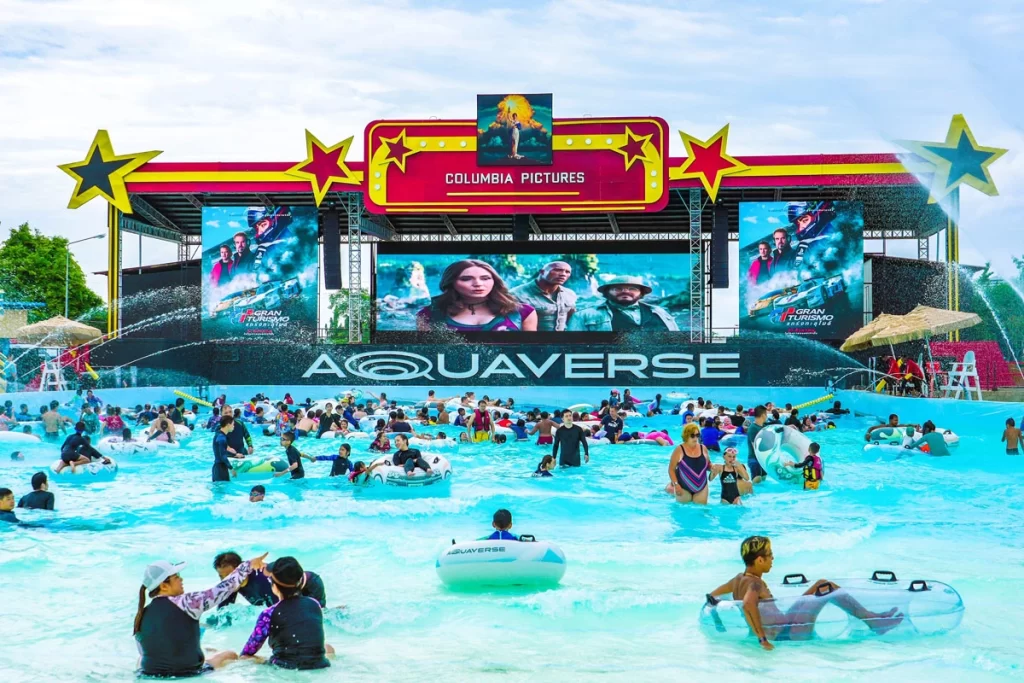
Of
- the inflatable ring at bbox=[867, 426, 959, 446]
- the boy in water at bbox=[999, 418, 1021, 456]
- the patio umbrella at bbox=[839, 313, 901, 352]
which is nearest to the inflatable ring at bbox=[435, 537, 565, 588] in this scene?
the boy in water at bbox=[999, 418, 1021, 456]

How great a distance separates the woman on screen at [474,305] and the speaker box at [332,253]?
131 inches

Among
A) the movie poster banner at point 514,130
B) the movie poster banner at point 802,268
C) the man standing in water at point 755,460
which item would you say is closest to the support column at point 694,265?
the movie poster banner at point 802,268

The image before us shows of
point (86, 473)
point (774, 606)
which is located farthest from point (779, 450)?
point (86, 473)

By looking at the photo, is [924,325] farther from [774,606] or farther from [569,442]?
[774,606]

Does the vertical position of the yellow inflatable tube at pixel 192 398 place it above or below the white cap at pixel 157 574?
above

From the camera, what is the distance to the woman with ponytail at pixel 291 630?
7113mm

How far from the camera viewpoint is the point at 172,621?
22.8 feet

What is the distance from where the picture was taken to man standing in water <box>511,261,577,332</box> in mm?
38344

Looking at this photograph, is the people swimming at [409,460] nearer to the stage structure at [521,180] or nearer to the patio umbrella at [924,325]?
the patio umbrella at [924,325]

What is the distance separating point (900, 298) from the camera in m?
38.0

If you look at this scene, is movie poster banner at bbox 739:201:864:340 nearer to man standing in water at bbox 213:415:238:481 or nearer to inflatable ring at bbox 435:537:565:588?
man standing in water at bbox 213:415:238:481

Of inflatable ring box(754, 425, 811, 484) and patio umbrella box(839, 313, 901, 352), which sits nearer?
inflatable ring box(754, 425, 811, 484)

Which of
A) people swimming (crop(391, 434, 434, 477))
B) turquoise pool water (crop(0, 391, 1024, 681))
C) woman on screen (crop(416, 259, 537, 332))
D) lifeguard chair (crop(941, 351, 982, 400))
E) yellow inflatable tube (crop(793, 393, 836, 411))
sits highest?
woman on screen (crop(416, 259, 537, 332))

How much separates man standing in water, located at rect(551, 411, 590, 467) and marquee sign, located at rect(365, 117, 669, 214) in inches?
734
